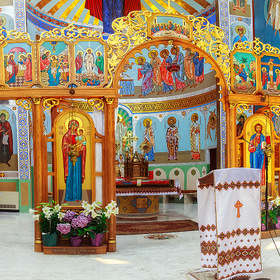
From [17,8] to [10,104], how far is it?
354 cm

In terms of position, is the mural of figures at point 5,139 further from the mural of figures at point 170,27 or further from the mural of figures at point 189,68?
the mural of figures at point 170,27

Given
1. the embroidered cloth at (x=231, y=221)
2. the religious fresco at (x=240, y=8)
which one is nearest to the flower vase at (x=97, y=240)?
the embroidered cloth at (x=231, y=221)

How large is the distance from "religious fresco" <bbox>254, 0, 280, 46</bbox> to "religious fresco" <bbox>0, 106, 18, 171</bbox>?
961cm

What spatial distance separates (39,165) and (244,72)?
4.87 meters

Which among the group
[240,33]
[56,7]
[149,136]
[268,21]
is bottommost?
[149,136]

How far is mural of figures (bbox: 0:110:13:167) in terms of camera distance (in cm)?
1495

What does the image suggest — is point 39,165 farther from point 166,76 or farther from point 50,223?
point 166,76

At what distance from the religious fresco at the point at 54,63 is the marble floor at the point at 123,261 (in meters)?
3.41

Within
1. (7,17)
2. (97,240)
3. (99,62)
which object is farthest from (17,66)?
(7,17)

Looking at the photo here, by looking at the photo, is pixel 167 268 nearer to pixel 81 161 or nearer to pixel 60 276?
pixel 60 276

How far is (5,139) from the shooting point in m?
15.0

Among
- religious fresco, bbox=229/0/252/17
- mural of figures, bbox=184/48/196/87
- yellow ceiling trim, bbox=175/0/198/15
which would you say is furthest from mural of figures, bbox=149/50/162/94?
religious fresco, bbox=229/0/252/17

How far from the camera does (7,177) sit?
15016 millimetres

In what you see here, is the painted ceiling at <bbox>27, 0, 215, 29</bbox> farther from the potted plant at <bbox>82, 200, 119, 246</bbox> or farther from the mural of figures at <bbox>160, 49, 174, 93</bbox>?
the potted plant at <bbox>82, 200, 119, 246</bbox>
